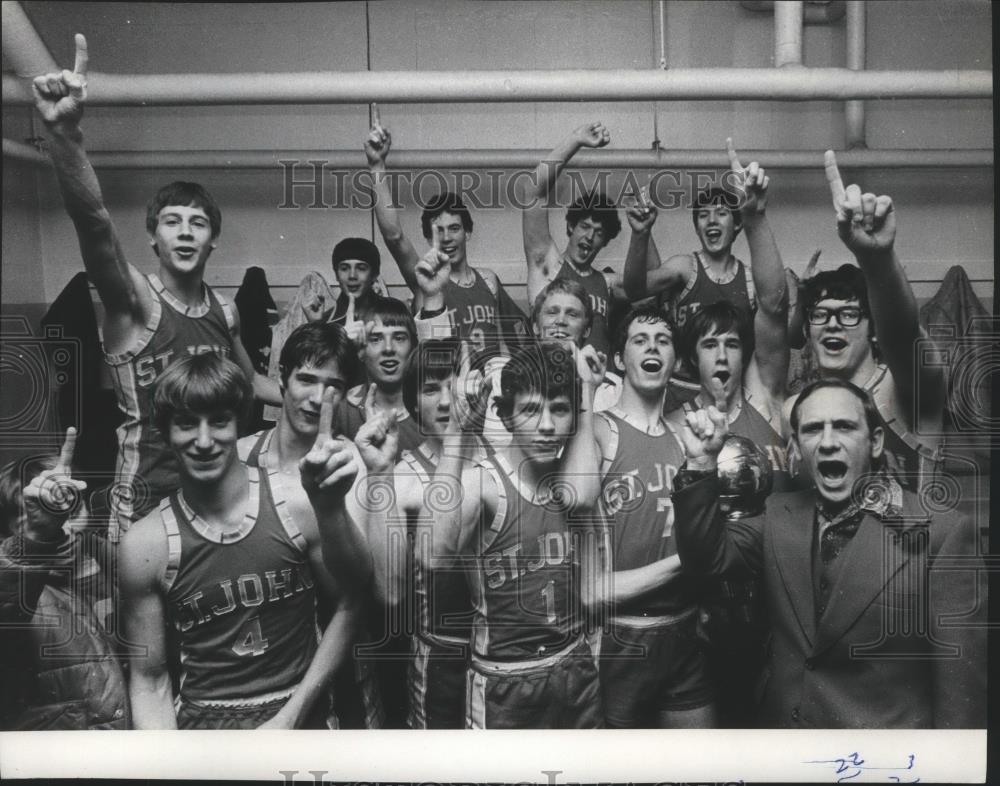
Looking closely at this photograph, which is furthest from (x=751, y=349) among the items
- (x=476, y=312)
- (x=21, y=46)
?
(x=21, y=46)

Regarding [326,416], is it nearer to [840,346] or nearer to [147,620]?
[147,620]

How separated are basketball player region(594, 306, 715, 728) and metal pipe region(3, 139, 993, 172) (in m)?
0.61

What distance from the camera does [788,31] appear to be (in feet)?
10.3

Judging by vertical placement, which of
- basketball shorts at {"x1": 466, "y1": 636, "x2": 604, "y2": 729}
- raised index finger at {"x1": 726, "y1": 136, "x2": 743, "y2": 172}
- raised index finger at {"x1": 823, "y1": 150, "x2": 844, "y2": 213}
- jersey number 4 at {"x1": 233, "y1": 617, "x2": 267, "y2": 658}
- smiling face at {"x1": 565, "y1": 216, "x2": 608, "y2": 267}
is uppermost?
raised index finger at {"x1": 726, "y1": 136, "x2": 743, "y2": 172}

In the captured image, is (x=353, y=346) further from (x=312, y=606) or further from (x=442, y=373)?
(x=312, y=606)

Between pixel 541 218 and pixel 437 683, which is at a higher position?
pixel 541 218

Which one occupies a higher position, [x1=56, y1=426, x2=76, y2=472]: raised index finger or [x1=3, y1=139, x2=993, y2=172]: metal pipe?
[x1=3, y1=139, x2=993, y2=172]: metal pipe

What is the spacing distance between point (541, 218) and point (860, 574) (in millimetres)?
1274

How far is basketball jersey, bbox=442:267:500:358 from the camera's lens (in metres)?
3.11

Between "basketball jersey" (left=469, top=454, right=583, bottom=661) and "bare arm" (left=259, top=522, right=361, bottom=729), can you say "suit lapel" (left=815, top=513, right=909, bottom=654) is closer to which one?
"basketball jersey" (left=469, top=454, right=583, bottom=661)

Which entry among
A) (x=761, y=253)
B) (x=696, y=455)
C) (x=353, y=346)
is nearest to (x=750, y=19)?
(x=761, y=253)

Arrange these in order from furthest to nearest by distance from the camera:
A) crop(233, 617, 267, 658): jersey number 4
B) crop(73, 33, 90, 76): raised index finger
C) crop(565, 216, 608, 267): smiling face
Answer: crop(565, 216, 608, 267): smiling face, crop(233, 617, 267, 658): jersey number 4, crop(73, 33, 90, 76): raised index finger

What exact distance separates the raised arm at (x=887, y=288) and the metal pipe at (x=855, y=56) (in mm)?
119

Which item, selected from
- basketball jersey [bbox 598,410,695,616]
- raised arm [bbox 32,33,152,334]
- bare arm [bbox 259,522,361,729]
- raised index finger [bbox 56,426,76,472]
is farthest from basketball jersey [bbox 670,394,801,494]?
raised index finger [bbox 56,426,76,472]
